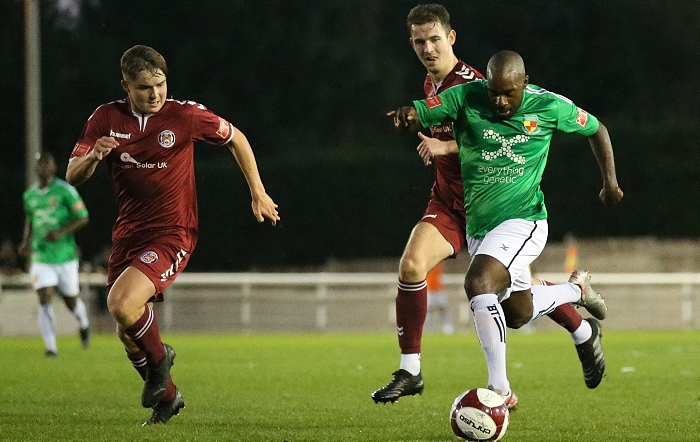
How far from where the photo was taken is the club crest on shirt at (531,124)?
8.21 meters

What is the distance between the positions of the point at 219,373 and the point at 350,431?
5.60m

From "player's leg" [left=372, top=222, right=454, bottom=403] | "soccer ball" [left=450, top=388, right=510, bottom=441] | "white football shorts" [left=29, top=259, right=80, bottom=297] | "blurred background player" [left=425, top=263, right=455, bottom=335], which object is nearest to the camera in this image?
"soccer ball" [left=450, top=388, right=510, bottom=441]

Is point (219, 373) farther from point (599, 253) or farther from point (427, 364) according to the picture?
point (599, 253)

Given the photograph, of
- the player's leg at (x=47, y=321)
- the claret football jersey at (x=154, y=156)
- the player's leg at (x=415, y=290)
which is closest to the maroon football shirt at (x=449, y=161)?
the player's leg at (x=415, y=290)

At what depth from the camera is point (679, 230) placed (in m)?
31.3

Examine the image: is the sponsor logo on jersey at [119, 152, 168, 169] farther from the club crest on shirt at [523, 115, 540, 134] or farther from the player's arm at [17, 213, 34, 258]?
the player's arm at [17, 213, 34, 258]

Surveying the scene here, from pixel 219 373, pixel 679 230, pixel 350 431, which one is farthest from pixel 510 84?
pixel 679 230

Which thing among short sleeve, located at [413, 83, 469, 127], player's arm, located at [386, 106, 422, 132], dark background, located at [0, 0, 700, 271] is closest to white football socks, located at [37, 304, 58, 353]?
short sleeve, located at [413, 83, 469, 127]

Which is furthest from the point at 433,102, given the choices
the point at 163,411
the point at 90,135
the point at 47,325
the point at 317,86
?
the point at 317,86

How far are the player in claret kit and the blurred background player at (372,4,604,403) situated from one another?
117 centimetres

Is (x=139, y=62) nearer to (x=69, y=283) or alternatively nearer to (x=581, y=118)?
(x=581, y=118)

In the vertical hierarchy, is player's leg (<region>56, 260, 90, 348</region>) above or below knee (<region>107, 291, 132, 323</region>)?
below

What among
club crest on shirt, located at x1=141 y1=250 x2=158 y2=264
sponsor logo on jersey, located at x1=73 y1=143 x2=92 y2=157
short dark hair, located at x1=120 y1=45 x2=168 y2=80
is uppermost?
short dark hair, located at x1=120 y1=45 x2=168 y2=80

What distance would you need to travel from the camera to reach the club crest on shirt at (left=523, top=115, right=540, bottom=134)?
821cm
